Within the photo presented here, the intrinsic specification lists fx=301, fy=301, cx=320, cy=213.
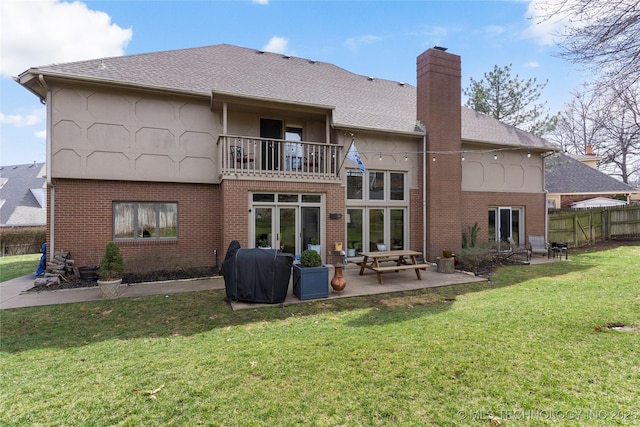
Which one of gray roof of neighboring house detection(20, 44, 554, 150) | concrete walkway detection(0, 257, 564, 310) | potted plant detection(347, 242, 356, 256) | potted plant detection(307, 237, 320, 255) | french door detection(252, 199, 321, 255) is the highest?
gray roof of neighboring house detection(20, 44, 554, 150)

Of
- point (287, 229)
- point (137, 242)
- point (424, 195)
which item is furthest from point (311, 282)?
point (424, 195)

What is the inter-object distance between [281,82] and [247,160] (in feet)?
13.8

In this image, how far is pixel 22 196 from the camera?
24.5 metres

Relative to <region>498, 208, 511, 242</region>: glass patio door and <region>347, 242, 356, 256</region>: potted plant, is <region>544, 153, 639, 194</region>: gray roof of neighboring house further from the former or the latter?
<region>347, 242, 356, 256</region>: potted plant

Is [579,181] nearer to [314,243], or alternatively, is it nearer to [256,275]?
[314,243]

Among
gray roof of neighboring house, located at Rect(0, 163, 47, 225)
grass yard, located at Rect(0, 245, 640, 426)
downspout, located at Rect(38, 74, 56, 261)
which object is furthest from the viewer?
gray roof of neighboring house, located at Rect(0, 163, 47, 225)

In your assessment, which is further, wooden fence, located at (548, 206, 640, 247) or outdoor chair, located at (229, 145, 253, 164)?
wooden fence, located at (548, 206, 640, 247)

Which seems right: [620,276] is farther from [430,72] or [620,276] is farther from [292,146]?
[292,146]

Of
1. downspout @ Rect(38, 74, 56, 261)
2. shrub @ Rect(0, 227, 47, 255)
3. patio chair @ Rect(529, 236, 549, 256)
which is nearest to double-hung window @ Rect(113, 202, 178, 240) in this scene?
downspout @ Rect(38, 74, 56, 261)

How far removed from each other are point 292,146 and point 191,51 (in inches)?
240

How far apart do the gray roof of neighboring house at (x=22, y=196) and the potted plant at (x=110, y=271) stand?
18802 mm

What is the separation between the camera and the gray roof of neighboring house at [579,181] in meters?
20.3

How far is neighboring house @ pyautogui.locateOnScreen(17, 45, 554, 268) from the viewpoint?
895 cm

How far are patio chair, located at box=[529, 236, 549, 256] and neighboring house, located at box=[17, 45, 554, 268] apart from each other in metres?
1.31
